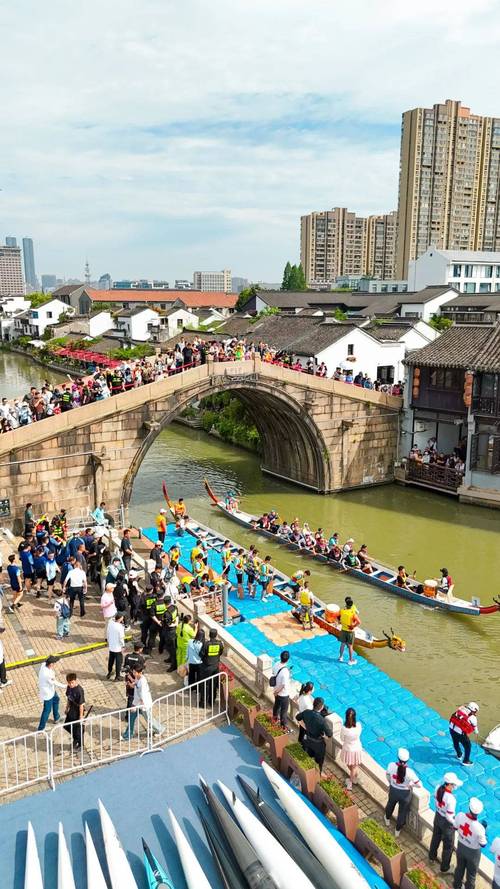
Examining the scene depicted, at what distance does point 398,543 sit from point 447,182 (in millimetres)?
104619

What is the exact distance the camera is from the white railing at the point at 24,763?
33.2 feet

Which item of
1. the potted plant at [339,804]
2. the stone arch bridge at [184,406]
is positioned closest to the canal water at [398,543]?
the stone arch bridge at [184,406]

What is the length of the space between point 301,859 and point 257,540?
804 inches

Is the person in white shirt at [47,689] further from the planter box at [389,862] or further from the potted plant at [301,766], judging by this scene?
the planter box at [389,862]

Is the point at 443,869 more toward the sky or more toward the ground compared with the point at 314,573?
more toward the sky

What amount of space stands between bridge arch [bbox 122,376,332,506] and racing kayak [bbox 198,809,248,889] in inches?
778

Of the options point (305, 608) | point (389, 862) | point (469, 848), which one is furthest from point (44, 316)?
point (469, 848)

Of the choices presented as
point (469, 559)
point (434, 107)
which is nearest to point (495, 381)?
point (469, 559)

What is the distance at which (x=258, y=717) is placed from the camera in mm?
11414

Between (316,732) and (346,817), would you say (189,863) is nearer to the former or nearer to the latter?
(346,817)

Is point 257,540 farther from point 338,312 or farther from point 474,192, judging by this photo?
point 474,192

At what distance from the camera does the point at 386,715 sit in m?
15.1

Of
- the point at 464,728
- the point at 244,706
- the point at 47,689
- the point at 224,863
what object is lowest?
the point at 464,728

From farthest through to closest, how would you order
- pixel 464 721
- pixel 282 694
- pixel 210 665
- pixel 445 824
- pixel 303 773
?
pixel 464 721 → pixel 210 665 → pixel 282 694 → pixel 303 773 → pixel 445 824
